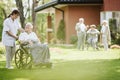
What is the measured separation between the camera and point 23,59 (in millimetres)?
14664

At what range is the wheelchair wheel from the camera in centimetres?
1445

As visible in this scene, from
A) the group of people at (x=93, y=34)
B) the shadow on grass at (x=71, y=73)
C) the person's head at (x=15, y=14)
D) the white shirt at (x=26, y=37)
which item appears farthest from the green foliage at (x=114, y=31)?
the person's head at (x=15, y=14)

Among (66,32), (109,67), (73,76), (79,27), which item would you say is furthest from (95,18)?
(73,76)

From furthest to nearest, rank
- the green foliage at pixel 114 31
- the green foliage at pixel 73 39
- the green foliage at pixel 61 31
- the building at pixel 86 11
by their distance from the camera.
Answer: the green foliage at pixel 61 31 < the green foliage at pixel 73 39 < the building at pixel 86 11 < the green foliage at pixel 114 31

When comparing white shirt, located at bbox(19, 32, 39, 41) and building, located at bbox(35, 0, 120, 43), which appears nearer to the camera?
white shirt, located at bbox(19, 32, 39, 41)

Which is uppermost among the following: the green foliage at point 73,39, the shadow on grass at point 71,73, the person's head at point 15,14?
the person's head at point 15,14

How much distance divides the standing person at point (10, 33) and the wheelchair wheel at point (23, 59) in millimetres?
225

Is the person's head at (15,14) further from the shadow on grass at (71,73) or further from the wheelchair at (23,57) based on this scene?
the shadow on grass at (71,73)

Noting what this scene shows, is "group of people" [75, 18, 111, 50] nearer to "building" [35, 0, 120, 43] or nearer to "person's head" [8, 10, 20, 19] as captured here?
"building" [35, 0, 120, 43]

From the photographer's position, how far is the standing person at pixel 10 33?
14.6 meters

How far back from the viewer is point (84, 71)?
45.5ft

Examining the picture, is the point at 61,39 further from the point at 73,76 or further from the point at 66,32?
the point at 73,76

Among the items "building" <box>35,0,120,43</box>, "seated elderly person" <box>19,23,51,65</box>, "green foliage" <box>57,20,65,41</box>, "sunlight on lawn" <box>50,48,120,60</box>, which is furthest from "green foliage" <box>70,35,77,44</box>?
"seated elderly person" <box>19,23,51,65</box>

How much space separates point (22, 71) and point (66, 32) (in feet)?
70.7
